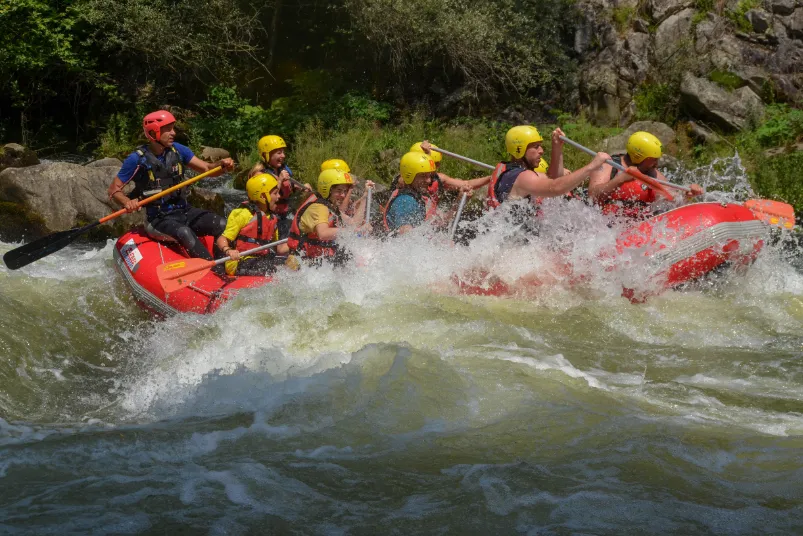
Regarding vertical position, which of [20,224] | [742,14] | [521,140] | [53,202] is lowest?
[20,224]

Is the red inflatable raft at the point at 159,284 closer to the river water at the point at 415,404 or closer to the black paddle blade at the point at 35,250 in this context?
the river water at the point at 415,404

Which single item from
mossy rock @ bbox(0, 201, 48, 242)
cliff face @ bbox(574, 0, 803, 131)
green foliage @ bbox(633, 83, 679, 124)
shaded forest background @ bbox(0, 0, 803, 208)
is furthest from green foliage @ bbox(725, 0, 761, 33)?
mossy rock @ bbox(0, 201, 48, 242)

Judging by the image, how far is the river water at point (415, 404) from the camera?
4.35 meters

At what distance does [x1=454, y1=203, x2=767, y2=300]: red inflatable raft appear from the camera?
24.2 ft

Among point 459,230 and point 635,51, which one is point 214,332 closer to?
point 459,230

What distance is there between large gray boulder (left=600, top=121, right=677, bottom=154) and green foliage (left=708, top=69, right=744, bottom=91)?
96cm

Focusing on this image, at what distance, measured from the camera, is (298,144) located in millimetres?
14125

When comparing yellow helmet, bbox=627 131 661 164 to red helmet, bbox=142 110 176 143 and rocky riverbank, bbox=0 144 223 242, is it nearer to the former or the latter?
red helmet, bbox=142 110 176 143

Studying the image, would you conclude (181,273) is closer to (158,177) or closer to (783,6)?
(158,177)

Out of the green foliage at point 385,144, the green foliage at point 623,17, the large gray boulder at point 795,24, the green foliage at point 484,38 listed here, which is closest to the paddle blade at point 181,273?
the green foliage at point 385,144

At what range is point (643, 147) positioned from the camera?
7.47 meters

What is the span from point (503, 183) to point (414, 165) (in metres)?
0.80

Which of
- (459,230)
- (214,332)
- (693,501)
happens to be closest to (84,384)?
(214,332)

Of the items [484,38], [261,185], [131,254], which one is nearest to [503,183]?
[261,185]
